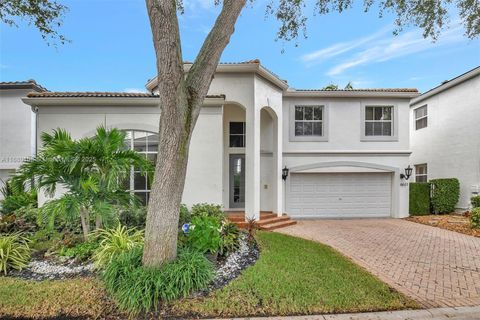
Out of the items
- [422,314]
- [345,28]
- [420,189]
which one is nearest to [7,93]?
[345,28]

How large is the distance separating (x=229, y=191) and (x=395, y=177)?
835 centimetres

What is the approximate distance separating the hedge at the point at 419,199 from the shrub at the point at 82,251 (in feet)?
46.6

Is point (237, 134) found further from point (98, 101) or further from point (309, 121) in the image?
point (98, 101)

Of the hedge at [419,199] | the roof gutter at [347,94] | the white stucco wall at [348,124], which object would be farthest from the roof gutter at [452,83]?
the hedge at [419,199]

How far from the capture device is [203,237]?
5398 millimetres

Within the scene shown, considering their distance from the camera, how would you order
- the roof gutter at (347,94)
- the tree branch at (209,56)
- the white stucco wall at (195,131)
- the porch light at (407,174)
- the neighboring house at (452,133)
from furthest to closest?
1. the neighboring house at (452,133)
2. the porch light at (407,174)
3. the roof gutter at (347,94)
4. the white stucco wall at (195,131)
5. the tree branch at (209,56)

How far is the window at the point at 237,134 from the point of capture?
479 inches

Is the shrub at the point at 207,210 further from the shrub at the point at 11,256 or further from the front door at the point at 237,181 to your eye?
the shrub at the point at 11,256

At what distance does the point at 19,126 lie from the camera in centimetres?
1401

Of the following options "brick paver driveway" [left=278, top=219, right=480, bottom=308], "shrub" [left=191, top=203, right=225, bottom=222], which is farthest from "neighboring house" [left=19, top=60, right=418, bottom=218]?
"shrub" [left=191, top=203, right=225, bottom=222]

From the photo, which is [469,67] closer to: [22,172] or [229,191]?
[229,191]

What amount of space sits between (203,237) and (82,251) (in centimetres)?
281

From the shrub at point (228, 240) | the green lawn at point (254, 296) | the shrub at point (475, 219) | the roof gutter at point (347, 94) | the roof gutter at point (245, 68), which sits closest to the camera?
the green lawn at point (254, 296)

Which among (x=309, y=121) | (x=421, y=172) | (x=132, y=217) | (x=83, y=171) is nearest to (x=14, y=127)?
(x=132, y=217)
